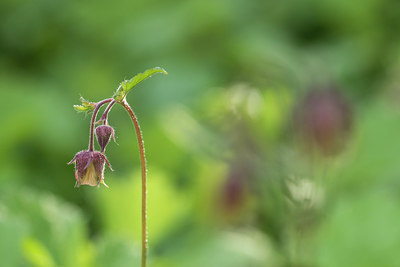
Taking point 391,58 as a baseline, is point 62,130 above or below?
below

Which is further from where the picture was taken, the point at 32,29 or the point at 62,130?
the point at 32,29

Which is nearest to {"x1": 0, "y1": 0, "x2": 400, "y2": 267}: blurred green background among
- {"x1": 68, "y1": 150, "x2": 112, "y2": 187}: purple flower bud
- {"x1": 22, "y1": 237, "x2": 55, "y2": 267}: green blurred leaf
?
{"x1": 22, "y1": 237, "x2": 55, "y2": 267}: green blurred leaf

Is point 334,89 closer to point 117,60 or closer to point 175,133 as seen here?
point 175,133

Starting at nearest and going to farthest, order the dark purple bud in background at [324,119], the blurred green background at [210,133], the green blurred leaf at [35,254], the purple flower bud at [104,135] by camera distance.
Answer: the purple flower bud at [104,135] → the green blurred leaf at [35,254] → the blurred green background at [210,133] → the dark purple bud in background at [324,119]

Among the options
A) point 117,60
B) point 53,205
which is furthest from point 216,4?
point 53,205

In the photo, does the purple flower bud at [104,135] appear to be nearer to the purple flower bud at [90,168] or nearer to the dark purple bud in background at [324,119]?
the purple flower bud at [90,168]

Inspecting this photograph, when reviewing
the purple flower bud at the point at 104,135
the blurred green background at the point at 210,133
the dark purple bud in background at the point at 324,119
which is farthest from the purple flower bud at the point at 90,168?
the dark purple bud in background at the point at 324,119

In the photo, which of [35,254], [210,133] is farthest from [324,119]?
[35,254]
